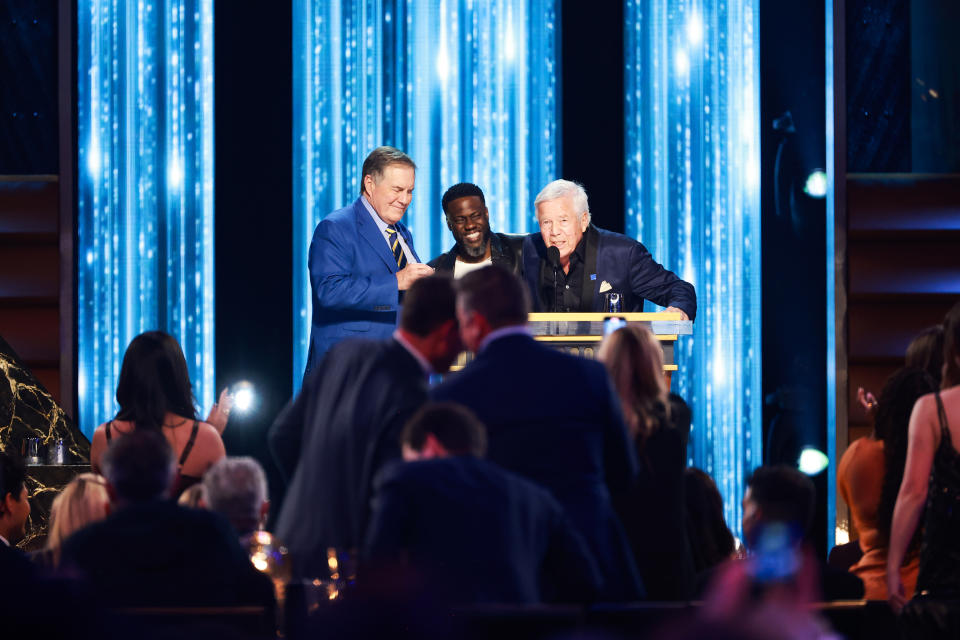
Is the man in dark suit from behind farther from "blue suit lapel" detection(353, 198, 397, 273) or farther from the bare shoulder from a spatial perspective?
"blue suit lapel" detection(353, 198, 397, 273)

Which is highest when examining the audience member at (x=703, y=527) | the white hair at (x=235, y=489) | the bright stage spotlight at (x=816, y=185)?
the bright stage spotlight at (x=816, y=185)

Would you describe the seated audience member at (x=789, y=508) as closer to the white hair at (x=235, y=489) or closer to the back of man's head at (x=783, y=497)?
the back of man's head at (x=783, y=497)

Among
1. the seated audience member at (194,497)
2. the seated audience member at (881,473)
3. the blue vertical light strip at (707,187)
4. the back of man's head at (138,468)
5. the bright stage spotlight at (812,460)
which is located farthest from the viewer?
the blue vertical light strip at (707,187)

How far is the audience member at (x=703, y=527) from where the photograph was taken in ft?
8.96

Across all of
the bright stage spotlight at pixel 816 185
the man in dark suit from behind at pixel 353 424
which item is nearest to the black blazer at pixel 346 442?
the man in dark suit from behind at pixel 353 424

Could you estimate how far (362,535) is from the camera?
7.18 ft

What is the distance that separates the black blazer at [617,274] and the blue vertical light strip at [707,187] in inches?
34.0

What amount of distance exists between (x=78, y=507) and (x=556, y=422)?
1070mm

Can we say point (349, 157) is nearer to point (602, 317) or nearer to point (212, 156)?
point (212, 156)

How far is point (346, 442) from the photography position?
7.28 ft

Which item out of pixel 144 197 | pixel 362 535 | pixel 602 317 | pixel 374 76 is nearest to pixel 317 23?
pixel 374 76

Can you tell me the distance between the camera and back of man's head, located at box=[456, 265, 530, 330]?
2260 mm

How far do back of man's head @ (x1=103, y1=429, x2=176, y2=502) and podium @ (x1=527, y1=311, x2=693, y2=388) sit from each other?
1649 millimetres

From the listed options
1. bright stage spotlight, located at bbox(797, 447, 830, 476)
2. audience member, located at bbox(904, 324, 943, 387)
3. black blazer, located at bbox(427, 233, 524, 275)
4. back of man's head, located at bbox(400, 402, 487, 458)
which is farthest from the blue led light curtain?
back of man's head, located at bbox(400, 402, 487, 458)
